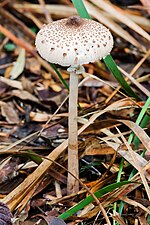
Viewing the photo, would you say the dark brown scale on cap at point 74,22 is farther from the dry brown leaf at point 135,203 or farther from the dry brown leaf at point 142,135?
the dry brown leaf at point 135,203

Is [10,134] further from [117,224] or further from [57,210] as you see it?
[117,224]

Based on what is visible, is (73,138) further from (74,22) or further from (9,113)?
(9,113)

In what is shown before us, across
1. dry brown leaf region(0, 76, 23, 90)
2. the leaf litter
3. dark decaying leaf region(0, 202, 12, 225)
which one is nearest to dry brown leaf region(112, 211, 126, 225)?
the leaf litter

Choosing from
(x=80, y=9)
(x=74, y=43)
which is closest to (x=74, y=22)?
(x=74, y=43)

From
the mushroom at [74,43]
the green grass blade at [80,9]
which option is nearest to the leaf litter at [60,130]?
the green grass blade at [80,9]

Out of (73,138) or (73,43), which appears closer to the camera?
(73,43)
